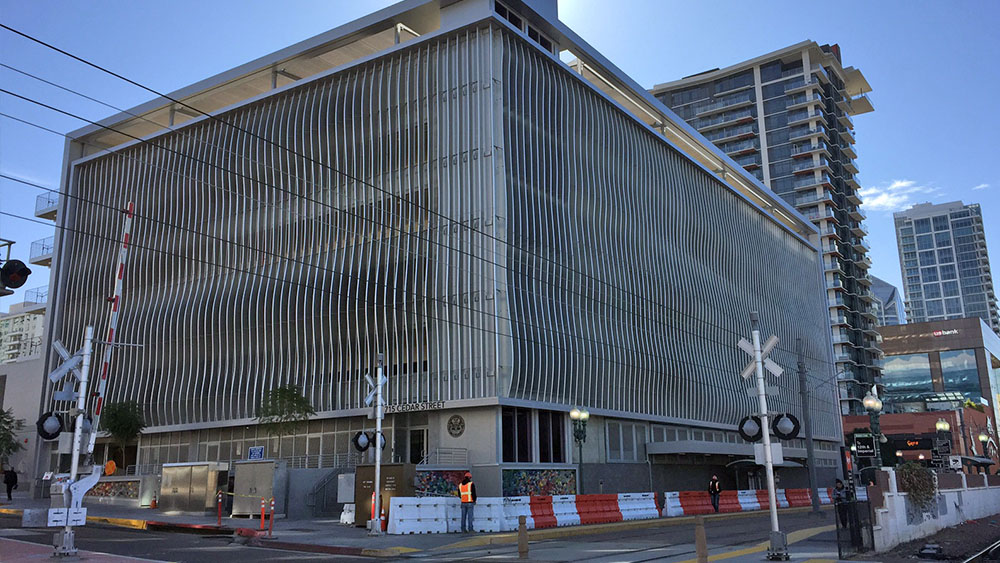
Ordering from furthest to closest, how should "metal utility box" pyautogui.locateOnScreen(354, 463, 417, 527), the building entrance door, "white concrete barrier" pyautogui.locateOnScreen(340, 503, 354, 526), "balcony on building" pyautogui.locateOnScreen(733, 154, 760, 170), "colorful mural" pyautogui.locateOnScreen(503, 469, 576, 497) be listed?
"balcony on building" pyautogui.locateOnScreen(733, 154, 760, 170), the building entrance door, "colorful mural" pyautogui.locateOnScreen(503, 469, 576, 497), "white concrete barrier" pyautogui.locateOnScreen(340, 503, 354, 526), "metal utility box" pyautogui.locateOnScreen(354, 463, 417, 527)

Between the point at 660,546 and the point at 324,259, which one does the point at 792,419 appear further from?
the point at 324,259

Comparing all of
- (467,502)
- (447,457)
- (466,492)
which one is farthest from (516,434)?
(466,492)

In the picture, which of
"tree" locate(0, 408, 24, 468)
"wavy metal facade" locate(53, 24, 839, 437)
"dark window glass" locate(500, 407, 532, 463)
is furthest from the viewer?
"tree" locate(0, 408, 24, 468)

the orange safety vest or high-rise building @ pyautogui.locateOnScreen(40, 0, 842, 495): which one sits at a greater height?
high-rise building @ pyautogui.locateOnScreen(40, 0, 842, 495)

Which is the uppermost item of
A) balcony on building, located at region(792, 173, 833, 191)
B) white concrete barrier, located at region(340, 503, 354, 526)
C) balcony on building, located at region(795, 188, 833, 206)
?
balcony on building, located at region(792, 173, 833, 191)

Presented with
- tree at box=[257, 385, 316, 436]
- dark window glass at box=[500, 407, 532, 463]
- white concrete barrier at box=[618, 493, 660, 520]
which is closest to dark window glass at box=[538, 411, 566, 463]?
dark window glass at box=[500, 407, 532, 463]

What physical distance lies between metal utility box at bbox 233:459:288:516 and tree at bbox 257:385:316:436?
8651 millimetres

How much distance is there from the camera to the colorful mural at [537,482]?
37.3 m

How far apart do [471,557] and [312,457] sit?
27017mm

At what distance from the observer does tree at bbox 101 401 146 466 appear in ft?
158

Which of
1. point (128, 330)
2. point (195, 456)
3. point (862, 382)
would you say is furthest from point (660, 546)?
point (862, 382)

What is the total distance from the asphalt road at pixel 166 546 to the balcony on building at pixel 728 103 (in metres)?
106

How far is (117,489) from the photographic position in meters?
41.4

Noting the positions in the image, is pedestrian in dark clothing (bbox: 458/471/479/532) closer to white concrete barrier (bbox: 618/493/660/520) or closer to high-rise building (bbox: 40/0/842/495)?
white concrete barrier (bbox: 618/493/660/520)
